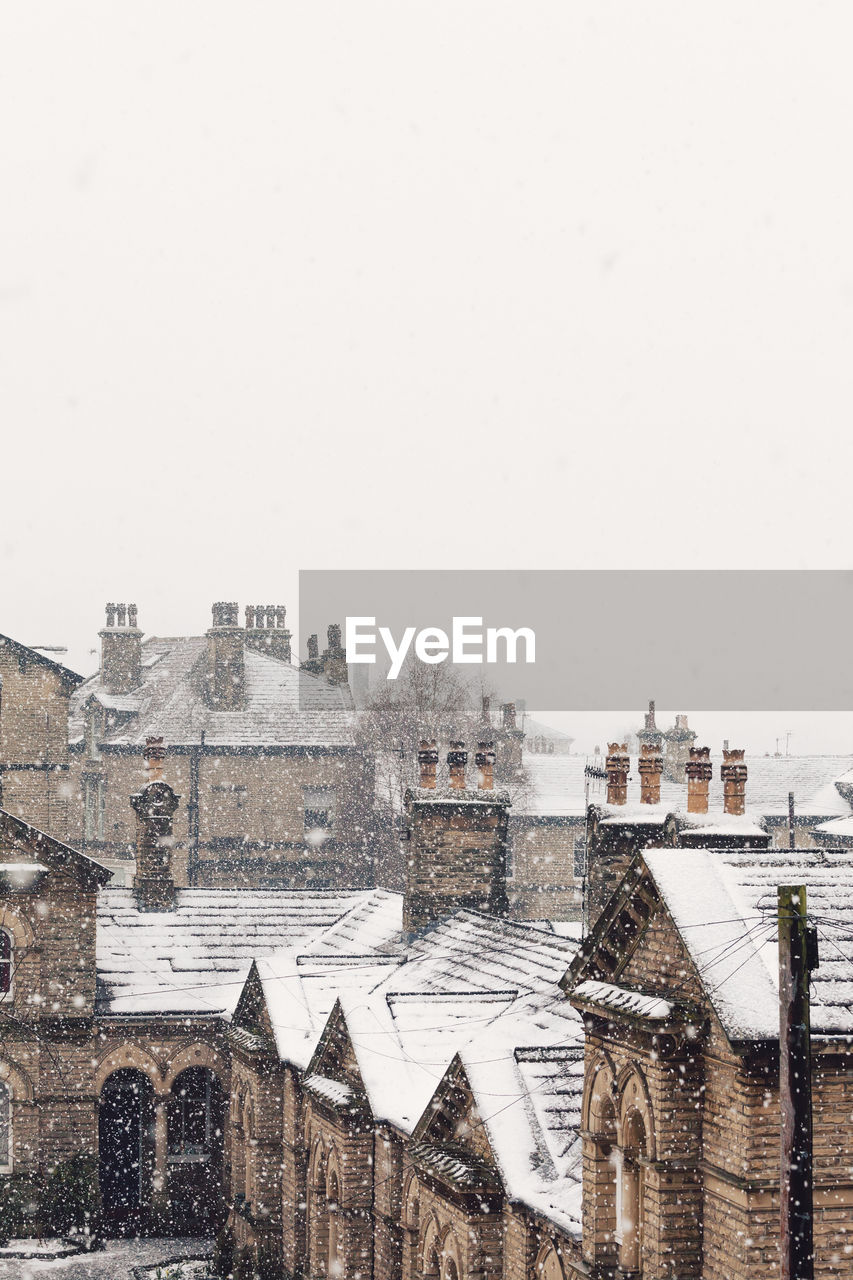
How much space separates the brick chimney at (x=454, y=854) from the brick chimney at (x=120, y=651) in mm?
34670

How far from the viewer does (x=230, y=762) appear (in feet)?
168

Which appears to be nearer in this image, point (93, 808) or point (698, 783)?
point (698, 783)

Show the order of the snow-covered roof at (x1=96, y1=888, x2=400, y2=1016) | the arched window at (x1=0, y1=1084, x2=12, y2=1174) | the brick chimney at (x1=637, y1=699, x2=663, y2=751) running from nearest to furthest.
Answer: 1. the arched window at (x1=0, y1=1084, x2=12, y2=1174)
2. the snow-covered roof at (x1=96, y1=888, x2=400, y2=1016)
3. the brick chimney at (x1=637, y1=699, x2=663, y2=751)

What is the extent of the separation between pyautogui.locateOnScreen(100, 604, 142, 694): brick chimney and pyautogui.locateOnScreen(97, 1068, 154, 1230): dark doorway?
31274 mm

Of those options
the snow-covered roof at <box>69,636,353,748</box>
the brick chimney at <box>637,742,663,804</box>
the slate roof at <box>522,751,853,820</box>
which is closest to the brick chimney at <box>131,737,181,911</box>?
the brick chimney at <box>637,742,663,804</box>

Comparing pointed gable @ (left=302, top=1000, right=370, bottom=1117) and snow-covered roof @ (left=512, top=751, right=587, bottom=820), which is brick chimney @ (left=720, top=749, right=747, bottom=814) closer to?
pointed gable @ (left=302, top=1000, right=370, bottom=1117)

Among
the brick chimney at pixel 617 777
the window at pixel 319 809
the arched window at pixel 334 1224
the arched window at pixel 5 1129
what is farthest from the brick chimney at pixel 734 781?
the window at pixel 319 809

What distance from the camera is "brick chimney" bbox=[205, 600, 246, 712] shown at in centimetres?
5281

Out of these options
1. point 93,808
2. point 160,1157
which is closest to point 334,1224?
point 160,1157

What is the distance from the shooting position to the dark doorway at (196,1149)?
80.1 ft

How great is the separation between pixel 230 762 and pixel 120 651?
726 cm

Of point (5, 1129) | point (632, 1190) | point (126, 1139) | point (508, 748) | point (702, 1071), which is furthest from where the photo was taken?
point (508, 748)

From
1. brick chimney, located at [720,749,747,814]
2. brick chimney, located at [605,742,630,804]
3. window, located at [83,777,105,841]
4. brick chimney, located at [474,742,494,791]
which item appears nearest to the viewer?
brick chimney, located at [720,749,747,814]

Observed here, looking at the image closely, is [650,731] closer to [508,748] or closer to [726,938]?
[508,748]
